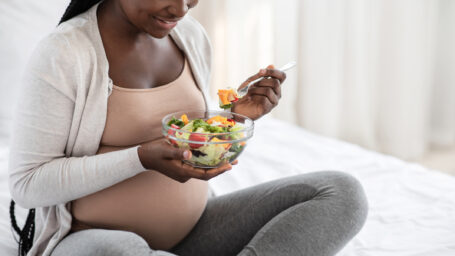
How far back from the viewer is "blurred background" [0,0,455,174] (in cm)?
280

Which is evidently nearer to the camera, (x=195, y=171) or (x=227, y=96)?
(x=195, y=171)

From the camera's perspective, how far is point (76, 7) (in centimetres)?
107

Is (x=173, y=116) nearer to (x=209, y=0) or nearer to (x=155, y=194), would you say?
(x=155, y=194)

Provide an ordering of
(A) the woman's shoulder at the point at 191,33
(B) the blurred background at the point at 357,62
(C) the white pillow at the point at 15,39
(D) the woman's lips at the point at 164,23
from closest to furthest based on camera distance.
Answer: (D) the woman's lips at the point at 164,23 < (A) the woman's shoulder at the point at 191,33 < (C) the white pillow at the point at 15,39 < (B) the blurred background at the point at 357,62

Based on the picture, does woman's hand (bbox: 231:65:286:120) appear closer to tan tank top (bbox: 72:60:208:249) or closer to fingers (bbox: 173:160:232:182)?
tan tank top (bbox: 72:60:208:249)

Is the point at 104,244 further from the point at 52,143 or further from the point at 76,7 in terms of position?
the point at 76,7

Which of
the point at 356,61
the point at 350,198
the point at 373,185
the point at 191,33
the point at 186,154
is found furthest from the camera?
the point at 356,61

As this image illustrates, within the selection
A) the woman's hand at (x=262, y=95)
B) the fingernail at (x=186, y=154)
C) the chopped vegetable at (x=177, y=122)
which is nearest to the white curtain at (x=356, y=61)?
the woman's hand at (x=262, y=95)

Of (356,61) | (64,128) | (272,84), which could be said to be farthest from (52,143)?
(356,61)

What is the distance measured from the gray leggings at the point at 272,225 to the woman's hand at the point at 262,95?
0.19 meters

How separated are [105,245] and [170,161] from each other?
20cm

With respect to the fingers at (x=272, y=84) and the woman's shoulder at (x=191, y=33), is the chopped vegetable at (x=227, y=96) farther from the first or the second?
the woman's shoulder at (x=191, y=33)

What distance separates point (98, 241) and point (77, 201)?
162 mm

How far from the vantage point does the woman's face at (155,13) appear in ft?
3.13
